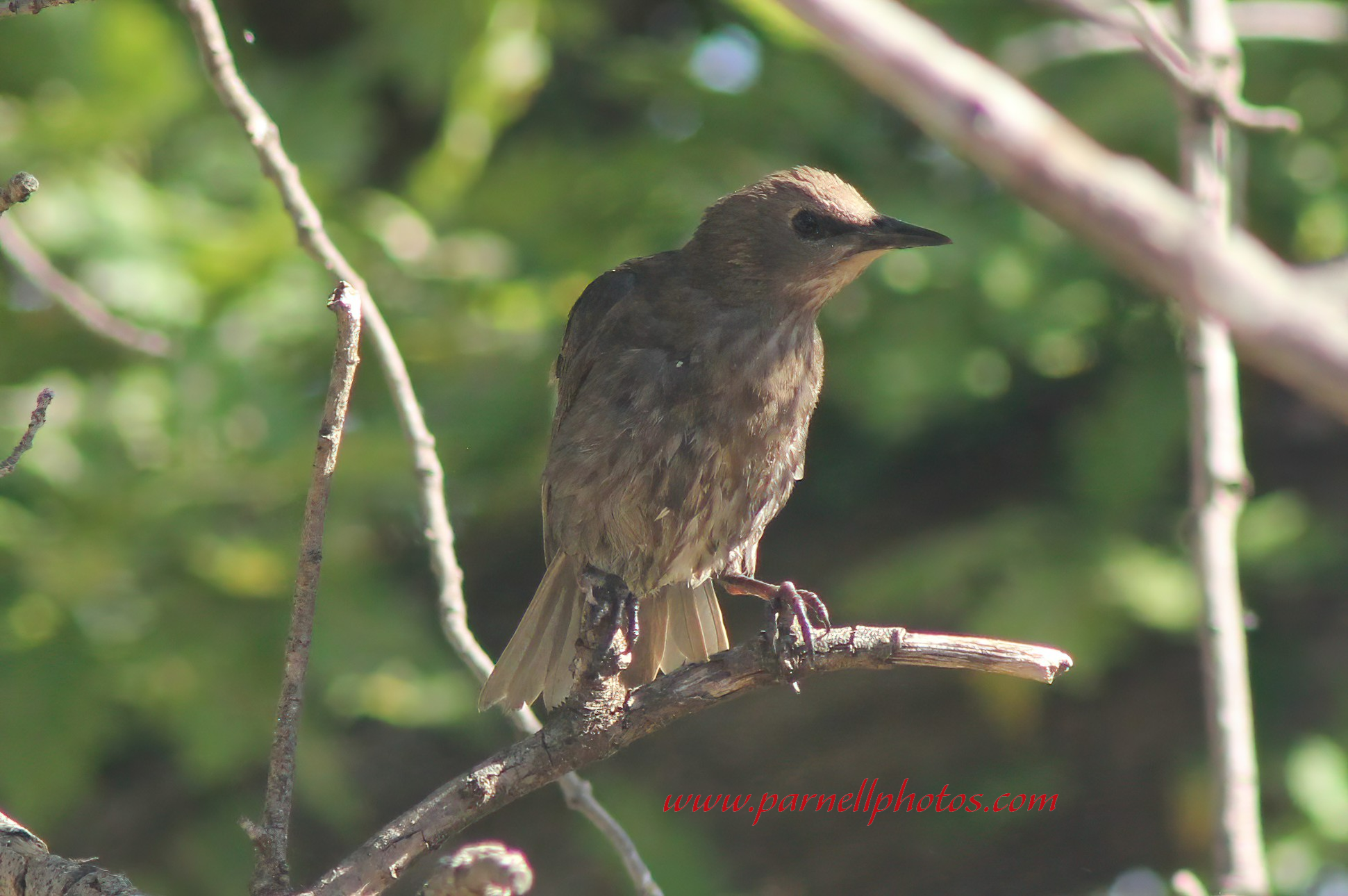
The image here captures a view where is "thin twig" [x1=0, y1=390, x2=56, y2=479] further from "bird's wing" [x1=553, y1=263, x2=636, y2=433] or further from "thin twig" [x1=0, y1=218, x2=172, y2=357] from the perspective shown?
"bird's wing" [x1=553, y1=263, x2=636, y2=433]

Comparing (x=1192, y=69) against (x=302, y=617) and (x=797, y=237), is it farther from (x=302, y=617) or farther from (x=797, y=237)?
(x=302, y=617)

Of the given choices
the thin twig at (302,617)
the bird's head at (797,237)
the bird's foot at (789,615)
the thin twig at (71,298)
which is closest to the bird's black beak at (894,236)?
the bird's head at (797,237)

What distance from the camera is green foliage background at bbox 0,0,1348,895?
4.29 metres

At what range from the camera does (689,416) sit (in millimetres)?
3531

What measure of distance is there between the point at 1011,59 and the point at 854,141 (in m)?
2.16

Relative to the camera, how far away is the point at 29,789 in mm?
4320

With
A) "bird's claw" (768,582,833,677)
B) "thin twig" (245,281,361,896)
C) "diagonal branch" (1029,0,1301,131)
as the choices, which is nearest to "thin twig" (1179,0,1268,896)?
"diagonal branch" (1029,0,1301,131)

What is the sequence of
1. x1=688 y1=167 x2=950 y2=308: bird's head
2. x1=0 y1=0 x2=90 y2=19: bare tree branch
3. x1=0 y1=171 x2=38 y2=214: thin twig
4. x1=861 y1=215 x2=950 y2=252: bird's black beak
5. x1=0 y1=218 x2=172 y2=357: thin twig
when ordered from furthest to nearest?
x1=688 y1=167 x2=950 y2=308: bird's head < x1=861 y1=215 x2=950 y2=252: bird's black beak < x1=0 y1=218 x2=172 y2=357: thin twig < x1=0 y1=0 x2=90 y2=19: bare tree branch < x1=0 y1=171 x2=38 y2=214: thin twig

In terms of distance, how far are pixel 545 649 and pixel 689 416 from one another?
0.76m

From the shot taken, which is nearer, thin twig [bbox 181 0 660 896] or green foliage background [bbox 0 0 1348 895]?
thin twig [bbox 181 0 660 896]

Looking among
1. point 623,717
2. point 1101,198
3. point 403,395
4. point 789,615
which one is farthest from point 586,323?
point 1101,198

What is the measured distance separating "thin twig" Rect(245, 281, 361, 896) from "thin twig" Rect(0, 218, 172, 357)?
1341 mm

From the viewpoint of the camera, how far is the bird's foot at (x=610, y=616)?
269 cm

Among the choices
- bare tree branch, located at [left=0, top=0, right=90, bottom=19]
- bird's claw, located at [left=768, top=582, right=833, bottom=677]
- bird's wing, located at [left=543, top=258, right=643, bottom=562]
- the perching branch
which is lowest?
the perching branch
